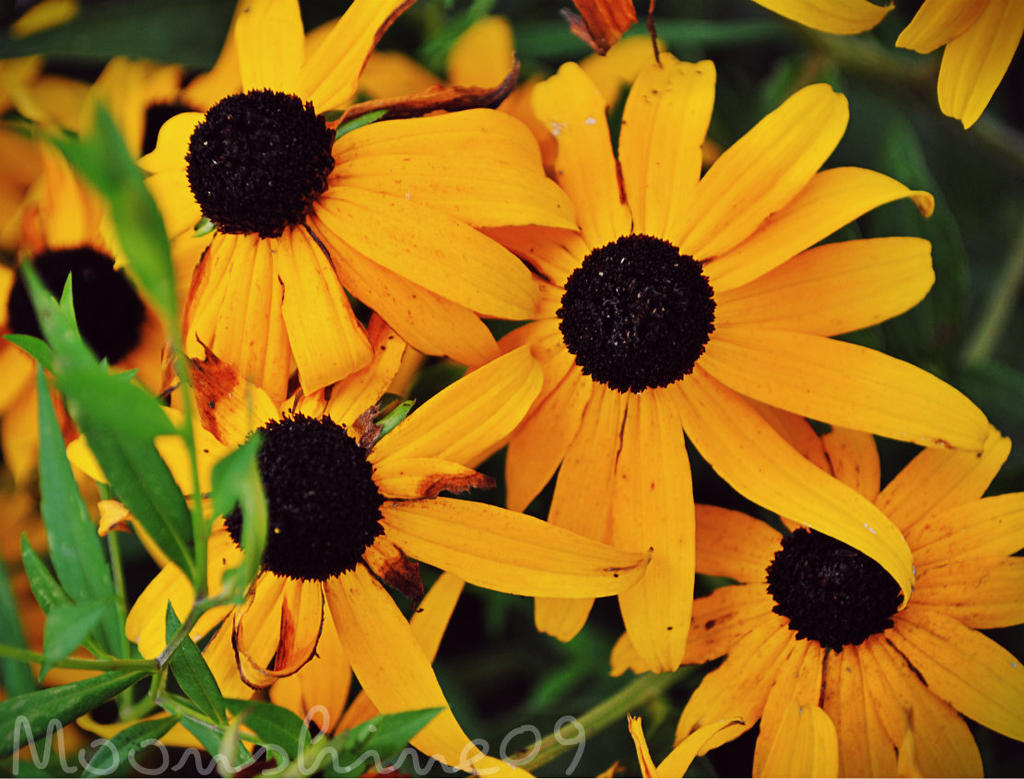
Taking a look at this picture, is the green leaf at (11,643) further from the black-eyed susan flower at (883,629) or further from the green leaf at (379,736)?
the black-eyed susan flower at (883,629)

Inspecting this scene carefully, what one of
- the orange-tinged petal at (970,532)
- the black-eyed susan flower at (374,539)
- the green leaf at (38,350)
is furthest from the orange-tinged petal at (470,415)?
the orange-tinged petal at (970,532)

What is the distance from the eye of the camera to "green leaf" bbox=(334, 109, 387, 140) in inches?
26.5

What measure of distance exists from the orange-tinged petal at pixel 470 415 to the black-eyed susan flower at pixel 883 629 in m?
0.20

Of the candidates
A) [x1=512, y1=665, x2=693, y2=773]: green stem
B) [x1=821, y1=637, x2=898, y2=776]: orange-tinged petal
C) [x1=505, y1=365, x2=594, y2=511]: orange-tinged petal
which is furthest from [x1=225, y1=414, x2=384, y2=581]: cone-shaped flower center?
[x1=821, y1=637, x2=898, y2=776]: orange-tinged petal

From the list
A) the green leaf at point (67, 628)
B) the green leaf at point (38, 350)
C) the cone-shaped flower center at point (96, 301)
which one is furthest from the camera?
the cone-shaped flower center at point (96, 301)

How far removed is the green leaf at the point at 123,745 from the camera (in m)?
0.58

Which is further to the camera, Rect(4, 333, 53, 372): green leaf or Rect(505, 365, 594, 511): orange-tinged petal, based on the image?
Rect(505, 365, 594, 511): orange-tinged petal

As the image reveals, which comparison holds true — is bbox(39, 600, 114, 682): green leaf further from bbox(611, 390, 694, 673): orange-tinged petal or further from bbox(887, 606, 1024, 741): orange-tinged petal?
bbox(887, 606, 1024, 741): orange-tinged petal

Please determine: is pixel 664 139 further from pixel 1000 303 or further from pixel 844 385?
pixel 1000 303

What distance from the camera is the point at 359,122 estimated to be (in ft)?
2.22

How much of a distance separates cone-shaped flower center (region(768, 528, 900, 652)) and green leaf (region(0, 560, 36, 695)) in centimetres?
51

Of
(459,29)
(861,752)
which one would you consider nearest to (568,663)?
(861,752)

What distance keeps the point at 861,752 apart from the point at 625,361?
315 mm

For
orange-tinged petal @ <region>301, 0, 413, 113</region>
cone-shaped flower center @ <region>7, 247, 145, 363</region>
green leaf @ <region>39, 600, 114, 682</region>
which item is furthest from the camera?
cone-shaped flower center @ <region>7, 247, 145, 363</region>
